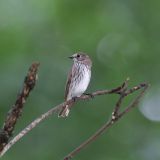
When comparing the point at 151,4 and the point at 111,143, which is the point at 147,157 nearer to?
the point at 111,143

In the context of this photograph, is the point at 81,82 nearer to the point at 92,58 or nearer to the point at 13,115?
the point at 92,58

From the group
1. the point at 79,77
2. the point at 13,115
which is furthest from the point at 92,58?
the point at 13,115

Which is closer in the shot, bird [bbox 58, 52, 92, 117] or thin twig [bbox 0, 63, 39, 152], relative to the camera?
thin twig [bbox 0, 63, 39, 152]

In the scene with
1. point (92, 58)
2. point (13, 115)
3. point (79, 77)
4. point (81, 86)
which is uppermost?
point (92, 58)

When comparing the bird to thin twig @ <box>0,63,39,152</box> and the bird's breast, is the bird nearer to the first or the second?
the bird's breast

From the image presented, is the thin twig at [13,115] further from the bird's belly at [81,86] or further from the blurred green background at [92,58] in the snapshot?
the blurred green background at [92,58]

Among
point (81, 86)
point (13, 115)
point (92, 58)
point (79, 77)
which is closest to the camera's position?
point (13, 115)

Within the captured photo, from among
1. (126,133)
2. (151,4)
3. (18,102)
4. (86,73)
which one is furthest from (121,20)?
(18,102)

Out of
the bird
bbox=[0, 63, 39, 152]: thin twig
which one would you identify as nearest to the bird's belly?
the bird

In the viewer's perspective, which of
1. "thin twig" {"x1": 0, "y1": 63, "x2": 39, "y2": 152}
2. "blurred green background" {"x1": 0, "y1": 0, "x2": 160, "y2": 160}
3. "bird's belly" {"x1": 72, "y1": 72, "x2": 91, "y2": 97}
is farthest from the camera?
"blurred green background" {"x1": 0, "y1": 0, "x2": 160, "y2": 160}

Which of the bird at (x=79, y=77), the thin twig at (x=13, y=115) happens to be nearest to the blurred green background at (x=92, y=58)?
the bird at (x=79, y=77)
